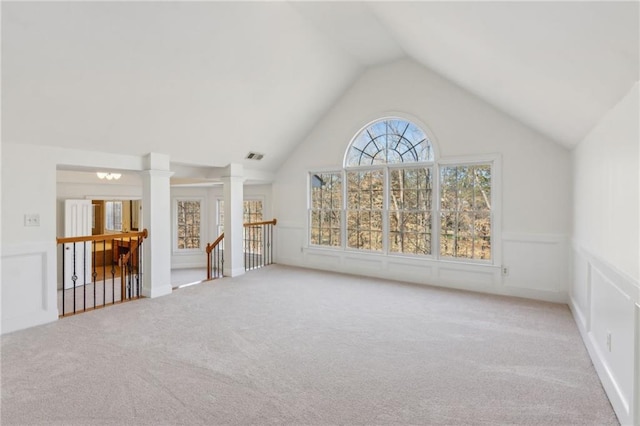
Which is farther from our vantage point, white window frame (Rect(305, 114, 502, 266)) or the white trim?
the white trim

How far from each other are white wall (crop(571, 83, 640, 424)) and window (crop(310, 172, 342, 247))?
383 cm

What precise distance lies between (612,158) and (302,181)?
16.4ft

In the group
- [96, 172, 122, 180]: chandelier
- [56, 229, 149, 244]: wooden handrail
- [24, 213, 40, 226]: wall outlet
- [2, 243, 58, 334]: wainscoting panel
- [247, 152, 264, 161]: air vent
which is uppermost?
→ [247, 152, 264, 161]: air vent

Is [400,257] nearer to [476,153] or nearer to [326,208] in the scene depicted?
[326,208]

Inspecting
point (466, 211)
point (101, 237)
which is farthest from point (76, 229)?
point (466, 211)

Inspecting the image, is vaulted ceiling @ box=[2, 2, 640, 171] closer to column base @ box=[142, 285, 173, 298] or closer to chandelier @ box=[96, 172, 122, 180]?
column base @ box=[142, 285, 173, 298]

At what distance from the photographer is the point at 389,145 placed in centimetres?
595

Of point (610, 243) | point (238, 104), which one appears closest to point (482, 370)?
point (610, 243)

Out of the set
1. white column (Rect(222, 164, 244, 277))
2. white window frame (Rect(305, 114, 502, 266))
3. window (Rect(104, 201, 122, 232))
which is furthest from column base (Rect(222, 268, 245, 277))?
window (Rect(104, 201, 122, 232))

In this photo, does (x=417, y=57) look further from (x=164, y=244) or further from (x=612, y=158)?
(x=164, y=244)

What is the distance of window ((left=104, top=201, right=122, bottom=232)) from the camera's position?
39.2 feet

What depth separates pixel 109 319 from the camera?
3.85m

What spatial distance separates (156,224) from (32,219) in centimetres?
140

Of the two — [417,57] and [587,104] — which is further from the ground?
[417,57]
